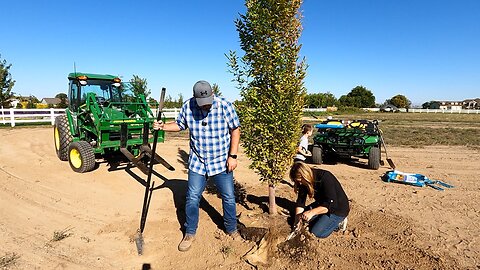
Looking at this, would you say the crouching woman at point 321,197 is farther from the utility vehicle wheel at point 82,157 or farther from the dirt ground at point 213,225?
the utility vehicle wheel at point 82,157

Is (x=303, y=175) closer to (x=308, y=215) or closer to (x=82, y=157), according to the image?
(x=308, y=215)

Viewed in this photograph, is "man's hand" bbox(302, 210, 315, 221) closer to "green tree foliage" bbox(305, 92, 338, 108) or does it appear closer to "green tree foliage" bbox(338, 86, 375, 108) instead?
"green tree foliage" bbox(305, 92, 338, 108)

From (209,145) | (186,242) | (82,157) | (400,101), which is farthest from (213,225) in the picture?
(400,101)

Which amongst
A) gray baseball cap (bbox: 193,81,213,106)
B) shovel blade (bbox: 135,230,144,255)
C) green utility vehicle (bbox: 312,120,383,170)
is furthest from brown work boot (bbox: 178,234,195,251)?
green utility vehicle (bbox: 312,120,383,170)

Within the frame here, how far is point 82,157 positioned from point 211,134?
4827 mm

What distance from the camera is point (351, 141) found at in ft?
28.6

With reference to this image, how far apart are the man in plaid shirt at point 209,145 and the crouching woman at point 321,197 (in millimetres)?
800

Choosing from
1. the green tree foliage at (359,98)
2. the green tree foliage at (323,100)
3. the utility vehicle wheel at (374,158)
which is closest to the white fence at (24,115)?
the utility vehicle wheel at (374,158)

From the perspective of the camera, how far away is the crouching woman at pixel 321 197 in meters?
3.95

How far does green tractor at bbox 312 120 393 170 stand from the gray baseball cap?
5.62 meters

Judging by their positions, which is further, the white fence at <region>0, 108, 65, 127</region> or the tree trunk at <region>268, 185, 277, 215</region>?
the white fence at <region>0, 108, 65, 127</region>

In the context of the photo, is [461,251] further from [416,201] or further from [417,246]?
[416,201]

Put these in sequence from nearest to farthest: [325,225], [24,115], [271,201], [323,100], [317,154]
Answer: [325,225] < [271,201] < [317,154] < [24,115] < [323,100]

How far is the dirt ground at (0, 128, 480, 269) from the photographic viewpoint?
12.2 feet
